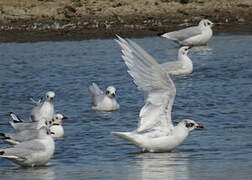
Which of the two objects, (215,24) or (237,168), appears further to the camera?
(215,24)

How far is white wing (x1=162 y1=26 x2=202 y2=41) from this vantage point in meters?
24.7

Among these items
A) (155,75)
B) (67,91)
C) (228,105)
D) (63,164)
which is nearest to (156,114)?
(155,75)

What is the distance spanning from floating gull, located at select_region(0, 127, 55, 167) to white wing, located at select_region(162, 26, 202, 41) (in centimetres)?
1200

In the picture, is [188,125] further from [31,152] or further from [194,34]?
[194,34]

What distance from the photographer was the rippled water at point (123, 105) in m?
12.4

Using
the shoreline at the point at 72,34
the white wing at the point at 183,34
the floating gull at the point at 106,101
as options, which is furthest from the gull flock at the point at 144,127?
the shoreline at the point at 72,34

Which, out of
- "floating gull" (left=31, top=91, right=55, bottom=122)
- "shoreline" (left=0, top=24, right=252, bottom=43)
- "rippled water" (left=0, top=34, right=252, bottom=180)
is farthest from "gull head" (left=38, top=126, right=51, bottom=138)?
"shoreline" (left=0, top=24, right=252, bottom=43)

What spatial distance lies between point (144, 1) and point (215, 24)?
201 cm

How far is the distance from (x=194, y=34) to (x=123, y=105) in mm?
7511

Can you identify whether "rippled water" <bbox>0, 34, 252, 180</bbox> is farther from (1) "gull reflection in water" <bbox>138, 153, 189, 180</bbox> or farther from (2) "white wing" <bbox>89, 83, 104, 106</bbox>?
(2) "white wing" <bbox>89, 83, 104, 106</bbox>

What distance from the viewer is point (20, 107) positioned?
1797 cm

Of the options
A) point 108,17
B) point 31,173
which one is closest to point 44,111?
point 31,173

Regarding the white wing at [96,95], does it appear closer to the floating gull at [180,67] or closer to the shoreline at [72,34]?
the floating gull at [180,67]

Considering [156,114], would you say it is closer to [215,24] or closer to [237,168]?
[237,168]
